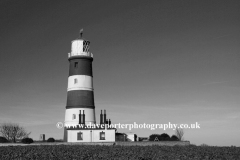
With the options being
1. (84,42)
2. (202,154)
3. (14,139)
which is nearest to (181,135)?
(14,139)

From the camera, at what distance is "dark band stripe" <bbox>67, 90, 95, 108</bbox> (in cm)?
5076

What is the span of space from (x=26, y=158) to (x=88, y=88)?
22.7 meters

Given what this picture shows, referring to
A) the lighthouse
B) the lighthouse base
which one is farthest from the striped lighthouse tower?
the lighthouse base

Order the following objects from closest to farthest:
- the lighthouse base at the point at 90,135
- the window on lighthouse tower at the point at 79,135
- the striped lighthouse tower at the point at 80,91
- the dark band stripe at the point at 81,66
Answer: the lighthouse base at the point at 90,135, the window on lighthouse tower at the point at 79,135, the striped lighthouse tower at the point at 80,91, the dark band stripe at the point at 81,66

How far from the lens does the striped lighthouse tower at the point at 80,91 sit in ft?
167

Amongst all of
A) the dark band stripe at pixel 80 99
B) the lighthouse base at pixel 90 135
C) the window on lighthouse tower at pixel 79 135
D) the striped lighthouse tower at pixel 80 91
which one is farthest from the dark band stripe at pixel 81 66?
the window on lighthouse tower at pixel 79 135

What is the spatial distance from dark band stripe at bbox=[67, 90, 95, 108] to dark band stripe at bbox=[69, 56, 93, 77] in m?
2.64

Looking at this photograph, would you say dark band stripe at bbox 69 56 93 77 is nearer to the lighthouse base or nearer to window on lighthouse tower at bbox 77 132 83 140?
the lighthouse base

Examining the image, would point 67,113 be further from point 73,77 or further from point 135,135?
point 135,135

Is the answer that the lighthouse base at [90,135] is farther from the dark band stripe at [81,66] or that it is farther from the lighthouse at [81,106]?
the dark band stripe at [81,66]

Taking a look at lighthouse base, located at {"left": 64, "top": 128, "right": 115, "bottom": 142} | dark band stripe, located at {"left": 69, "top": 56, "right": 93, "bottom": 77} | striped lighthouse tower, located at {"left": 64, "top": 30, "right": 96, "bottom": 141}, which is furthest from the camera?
dark band stripe, located at {"left": 69, "top": 56, "right": 93, "bottom": 77}

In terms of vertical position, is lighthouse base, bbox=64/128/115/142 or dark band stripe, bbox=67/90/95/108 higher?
dark band stripe, bbox=67/90/95/108

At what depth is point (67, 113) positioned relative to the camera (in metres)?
51.4

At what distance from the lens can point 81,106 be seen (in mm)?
50719
